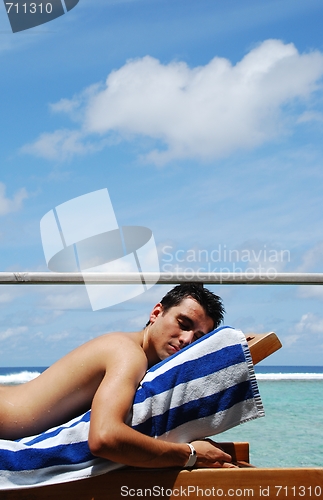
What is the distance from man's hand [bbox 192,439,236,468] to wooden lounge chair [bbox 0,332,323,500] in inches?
2.6

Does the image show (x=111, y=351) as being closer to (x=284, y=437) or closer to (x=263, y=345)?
(x=263, y=345)

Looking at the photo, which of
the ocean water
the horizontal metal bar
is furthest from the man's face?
the ocean water

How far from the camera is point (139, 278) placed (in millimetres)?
2516

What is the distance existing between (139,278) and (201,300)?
23.3 inches

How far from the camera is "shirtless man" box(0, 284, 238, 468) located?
4.91 ft

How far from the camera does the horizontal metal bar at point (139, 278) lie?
250 cm

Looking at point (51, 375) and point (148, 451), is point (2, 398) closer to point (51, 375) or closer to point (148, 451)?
point (51, 375)

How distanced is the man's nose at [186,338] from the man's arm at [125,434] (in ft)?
0.73

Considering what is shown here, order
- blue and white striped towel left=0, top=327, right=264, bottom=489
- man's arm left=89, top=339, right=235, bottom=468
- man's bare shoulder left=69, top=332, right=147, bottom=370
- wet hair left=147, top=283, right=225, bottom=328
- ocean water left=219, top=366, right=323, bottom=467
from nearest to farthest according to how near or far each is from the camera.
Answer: man's arm left=89, top=339, right=235, bottom=468 → blue and white striped towel left=0, top=327, right=264, bottom=489 → man's bare shoulder left=69, top=332, right=147, bottom=370 → wet hair left=147, top=283, right=225, bottom=328 → ocean water left=219, top=366, right=323, bottom=467

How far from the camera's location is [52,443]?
1.62 meters

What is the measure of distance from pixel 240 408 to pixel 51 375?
582 mm

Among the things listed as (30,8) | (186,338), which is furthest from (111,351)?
(30,8)

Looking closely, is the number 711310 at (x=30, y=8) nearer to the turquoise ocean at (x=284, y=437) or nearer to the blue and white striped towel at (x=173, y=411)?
the blue and white striped towel at (x=173, y=411)

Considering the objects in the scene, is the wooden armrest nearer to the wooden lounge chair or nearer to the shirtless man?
the shirtless man
